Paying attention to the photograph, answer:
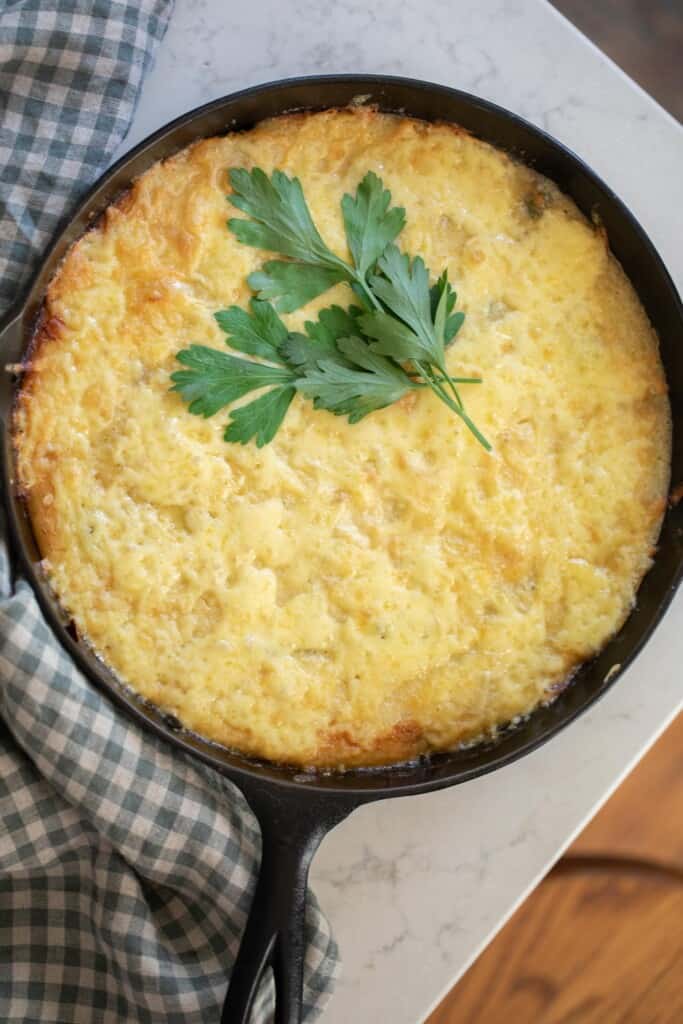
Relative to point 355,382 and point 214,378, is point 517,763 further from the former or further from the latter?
point 214,378

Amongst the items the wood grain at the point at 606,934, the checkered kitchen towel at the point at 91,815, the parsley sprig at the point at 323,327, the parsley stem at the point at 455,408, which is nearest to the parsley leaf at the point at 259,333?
the parsley sprig at the point at 323,327

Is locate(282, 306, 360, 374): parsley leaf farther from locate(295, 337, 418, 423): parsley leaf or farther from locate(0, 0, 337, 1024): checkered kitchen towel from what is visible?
locate(0, 0, 337, 1024): checkered kitchen towel

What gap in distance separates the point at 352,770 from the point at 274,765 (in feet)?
0.43

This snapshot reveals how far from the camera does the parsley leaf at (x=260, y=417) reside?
176 centimetres

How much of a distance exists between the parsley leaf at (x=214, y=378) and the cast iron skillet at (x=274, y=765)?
0.27m

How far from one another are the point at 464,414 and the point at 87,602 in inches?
27.2

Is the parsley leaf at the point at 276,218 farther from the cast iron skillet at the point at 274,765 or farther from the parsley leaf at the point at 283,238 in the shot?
the cast iron skillet at the point at 274,765

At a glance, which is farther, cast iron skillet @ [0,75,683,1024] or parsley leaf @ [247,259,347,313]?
parsley leaf @ [247,259,347,313]

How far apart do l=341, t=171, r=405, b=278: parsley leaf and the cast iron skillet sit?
7.6 inches

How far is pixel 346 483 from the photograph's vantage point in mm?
1789

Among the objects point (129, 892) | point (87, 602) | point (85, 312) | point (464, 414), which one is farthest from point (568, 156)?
point (129, 892)

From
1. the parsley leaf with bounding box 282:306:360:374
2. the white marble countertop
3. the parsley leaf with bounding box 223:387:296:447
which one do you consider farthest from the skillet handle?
the parsley leaf with bounding box 282:306:360:374

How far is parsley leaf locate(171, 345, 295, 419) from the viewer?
1.74m

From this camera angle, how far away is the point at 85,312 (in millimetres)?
1773
